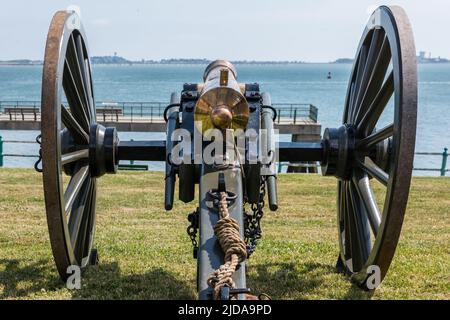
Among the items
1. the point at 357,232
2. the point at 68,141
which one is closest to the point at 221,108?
the point at 68,141

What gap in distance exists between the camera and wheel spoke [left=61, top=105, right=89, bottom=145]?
4.40 meters

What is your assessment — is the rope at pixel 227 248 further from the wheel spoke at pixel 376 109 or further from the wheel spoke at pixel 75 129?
the wheel spoke at pixel 376 109

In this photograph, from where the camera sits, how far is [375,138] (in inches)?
170

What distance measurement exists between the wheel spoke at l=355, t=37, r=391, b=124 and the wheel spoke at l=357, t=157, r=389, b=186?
21.2 inches

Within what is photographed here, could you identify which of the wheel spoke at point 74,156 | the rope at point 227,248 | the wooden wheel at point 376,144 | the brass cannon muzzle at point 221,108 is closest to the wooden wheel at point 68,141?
the wheel spoke at point 74,156

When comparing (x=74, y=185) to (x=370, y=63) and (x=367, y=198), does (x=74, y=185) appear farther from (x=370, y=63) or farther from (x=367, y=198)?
(x=370, y=63)

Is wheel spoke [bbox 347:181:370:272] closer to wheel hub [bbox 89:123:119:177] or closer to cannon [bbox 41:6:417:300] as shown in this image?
cannon [bbox 41:6:417:300]

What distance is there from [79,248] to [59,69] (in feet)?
5.55

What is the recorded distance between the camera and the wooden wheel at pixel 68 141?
3.65m

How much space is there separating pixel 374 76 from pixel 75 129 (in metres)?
2.33

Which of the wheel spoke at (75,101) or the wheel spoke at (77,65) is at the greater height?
the wheel spoke at (77,65)

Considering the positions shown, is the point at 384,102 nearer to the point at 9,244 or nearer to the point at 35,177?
the point at 9,244

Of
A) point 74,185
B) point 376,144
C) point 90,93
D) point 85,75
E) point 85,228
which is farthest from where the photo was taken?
point 90,93

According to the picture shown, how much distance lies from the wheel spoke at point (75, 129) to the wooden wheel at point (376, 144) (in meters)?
1.93
